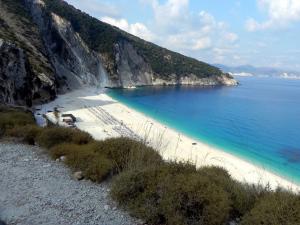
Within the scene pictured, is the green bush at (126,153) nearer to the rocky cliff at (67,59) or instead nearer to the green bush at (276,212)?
the green bush at (276,212)

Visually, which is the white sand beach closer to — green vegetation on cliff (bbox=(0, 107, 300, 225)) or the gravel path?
green vegetation on cliff (bbox=(0, 107, 300, 225))

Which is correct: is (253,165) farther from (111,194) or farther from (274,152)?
(111,194)

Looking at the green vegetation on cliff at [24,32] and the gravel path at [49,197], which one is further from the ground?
the green vegetation on cliff at [24,32]

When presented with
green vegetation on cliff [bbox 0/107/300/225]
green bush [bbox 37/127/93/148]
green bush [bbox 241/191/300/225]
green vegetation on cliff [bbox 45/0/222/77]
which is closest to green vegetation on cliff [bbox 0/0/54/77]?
green vegetation on cliff [bbox 45/0/222/77]

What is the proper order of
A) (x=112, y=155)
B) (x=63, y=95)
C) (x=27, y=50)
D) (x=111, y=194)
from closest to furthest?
(x=111, y=194) < (x=112, y=155) < (x=27, y=50) < (x=63, y=95)

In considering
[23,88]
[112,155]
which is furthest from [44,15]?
[112,155]

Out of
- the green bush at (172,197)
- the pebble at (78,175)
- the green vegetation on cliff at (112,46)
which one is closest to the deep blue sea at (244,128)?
the pebble at (78,175)
